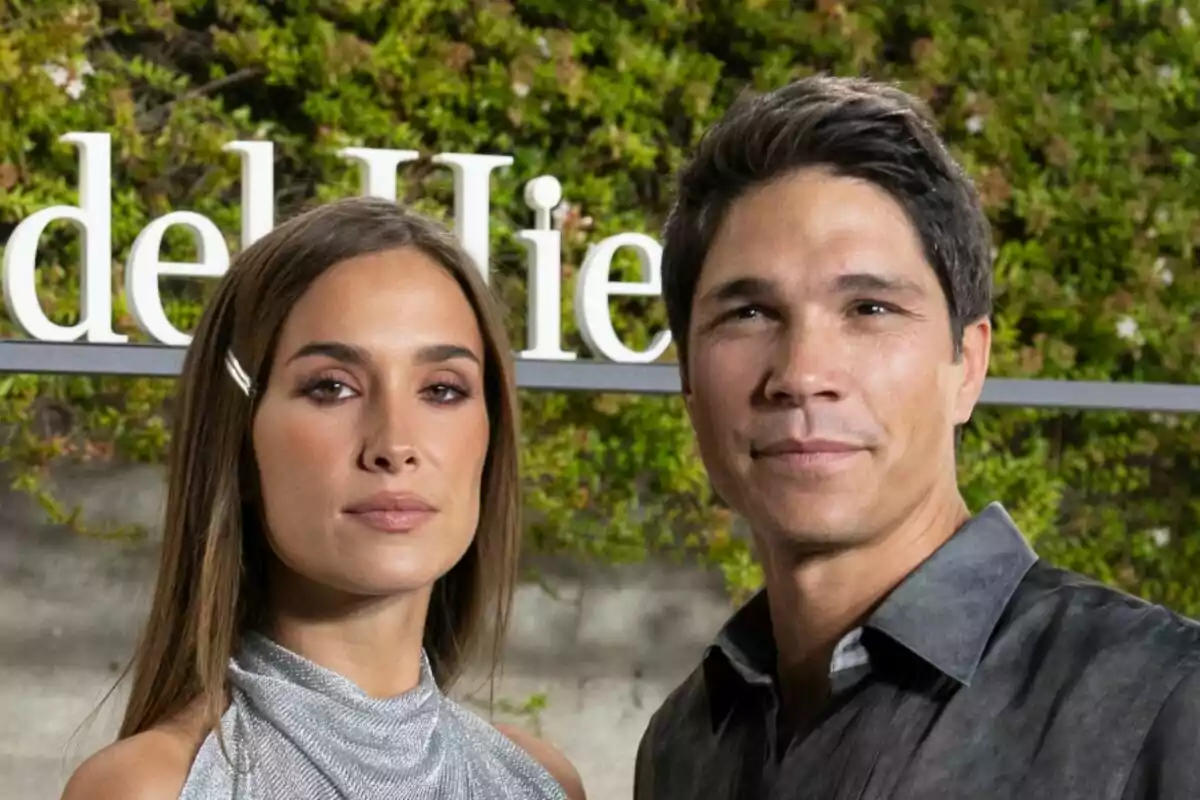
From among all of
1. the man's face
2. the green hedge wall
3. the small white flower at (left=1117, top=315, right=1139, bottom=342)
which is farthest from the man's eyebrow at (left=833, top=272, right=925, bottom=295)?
the small white flower at (left=1117, top=315, right=1139, bottom=342)

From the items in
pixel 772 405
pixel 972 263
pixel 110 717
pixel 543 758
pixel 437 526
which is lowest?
pixel 110 717

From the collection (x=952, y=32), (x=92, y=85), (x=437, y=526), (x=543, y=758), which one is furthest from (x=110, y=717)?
(x=952, y=32)

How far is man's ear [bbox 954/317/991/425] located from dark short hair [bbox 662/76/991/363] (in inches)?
0.5

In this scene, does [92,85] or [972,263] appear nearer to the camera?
[972,263]

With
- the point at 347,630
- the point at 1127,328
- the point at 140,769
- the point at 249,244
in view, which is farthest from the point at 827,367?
the point at 1127,328

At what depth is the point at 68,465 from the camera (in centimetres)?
273

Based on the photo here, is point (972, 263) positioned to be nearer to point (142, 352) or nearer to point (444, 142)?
point (142, 352)

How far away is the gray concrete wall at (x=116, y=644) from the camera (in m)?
2.66

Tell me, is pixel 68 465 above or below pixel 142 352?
below

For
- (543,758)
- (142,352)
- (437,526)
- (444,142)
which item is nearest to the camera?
(437,526)

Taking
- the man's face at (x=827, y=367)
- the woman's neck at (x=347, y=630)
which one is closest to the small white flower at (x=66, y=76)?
the woman's neck at (x=347, y=630)

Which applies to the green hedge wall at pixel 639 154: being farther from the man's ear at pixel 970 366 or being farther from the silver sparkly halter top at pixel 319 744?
the man's ear at pixel 970 366

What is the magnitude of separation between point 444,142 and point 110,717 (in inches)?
46.1

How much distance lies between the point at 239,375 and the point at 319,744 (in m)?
0.33
